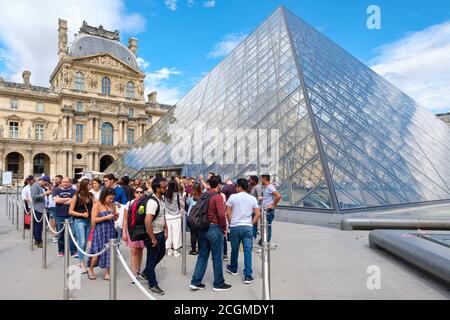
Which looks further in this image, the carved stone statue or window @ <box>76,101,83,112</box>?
the carved stone statue

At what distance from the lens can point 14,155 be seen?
4538cm

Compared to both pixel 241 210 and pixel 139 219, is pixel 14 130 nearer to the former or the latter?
pixel 139 219

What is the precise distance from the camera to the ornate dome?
50688 mm

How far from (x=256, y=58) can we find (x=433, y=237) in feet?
50.6

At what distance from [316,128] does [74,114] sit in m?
46.2

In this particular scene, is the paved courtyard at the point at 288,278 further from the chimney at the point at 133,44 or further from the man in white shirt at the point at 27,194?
the chimney at the point at 133,44

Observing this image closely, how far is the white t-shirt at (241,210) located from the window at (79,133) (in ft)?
162

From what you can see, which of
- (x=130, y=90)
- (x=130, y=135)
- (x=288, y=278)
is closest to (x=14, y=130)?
(x=130, y=135)

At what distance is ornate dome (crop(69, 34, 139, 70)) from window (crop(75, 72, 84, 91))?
303 centimetres

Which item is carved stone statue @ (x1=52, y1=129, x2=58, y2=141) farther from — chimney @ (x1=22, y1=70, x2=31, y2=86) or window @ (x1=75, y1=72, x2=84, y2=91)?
chimney @ (x1=22, y1=70, x2=31, y2=86)

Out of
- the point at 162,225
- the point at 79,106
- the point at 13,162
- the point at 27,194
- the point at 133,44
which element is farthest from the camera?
the point at 133,44

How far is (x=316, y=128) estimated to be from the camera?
1011cm

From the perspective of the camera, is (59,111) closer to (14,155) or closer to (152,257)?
(14,155)

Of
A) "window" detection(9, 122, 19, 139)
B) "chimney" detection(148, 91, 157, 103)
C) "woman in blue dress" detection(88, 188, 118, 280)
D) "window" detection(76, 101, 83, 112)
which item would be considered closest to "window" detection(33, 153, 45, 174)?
"window" detection(9, 122, 19, 139)
